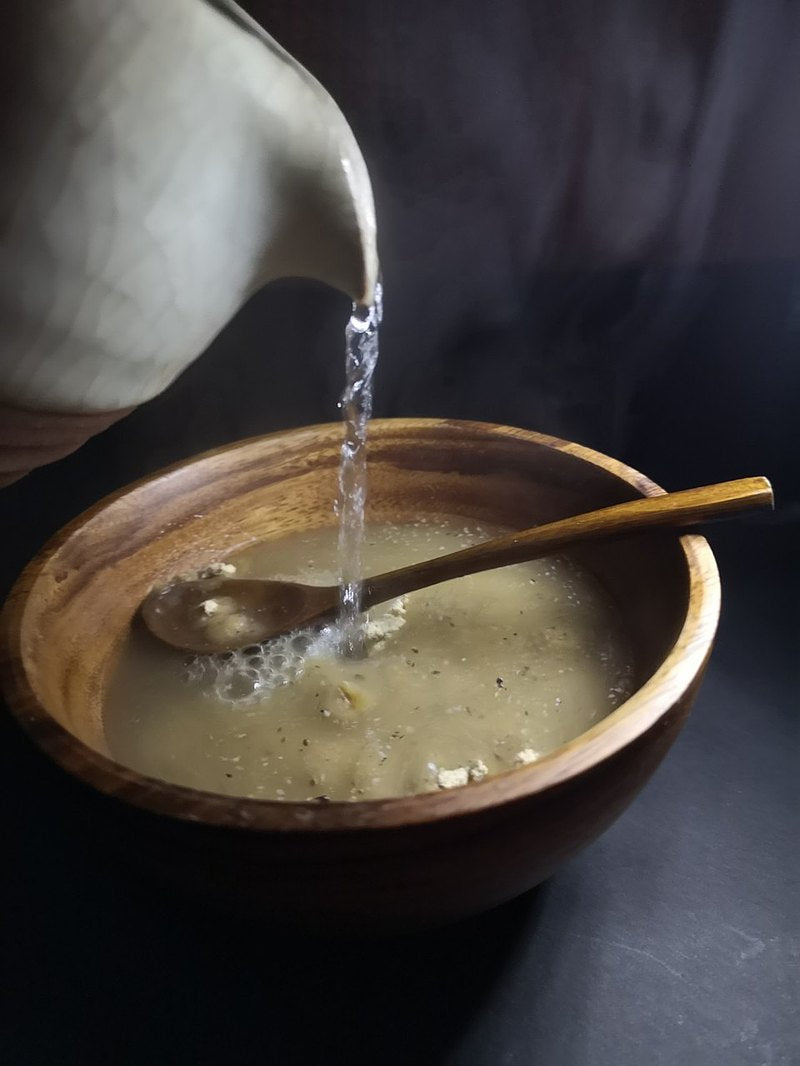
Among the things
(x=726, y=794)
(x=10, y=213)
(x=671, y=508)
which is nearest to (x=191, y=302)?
(x=10, y=213)

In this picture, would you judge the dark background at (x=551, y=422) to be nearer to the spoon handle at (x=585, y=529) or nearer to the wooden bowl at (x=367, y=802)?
the wooden bowl at (x=367, y=802)

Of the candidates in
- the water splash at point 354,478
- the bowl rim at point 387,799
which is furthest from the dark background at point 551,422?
the water splash at point 354,478

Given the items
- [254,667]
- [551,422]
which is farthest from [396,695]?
[551,422]

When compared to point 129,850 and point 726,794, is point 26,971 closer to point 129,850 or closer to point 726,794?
point 129,850

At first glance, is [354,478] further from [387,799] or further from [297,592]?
[387,799]

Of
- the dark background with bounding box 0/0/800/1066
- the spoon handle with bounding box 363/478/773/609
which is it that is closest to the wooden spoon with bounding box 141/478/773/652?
the spoon handle with bounding box 363/478/773/609

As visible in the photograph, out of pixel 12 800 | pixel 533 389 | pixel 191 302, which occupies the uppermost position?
pixel 191 302

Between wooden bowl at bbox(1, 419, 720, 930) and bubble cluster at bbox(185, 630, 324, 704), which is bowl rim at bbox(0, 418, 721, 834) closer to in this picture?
wooden bowl at bbox(1, 419, 720, 930)
